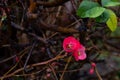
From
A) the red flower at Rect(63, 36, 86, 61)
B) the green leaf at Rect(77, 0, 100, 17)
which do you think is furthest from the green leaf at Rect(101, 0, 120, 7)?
the red flower at Rect(63, 36, 86, 61)

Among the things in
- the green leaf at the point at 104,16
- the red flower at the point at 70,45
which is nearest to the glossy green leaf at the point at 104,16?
the green leaf at the point at 104,16

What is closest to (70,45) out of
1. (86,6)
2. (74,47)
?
(74,47)

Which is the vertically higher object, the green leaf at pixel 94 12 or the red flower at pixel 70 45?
the green leaf at pixel 94 12

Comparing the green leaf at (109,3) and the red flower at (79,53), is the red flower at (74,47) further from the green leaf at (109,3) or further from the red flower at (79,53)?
the green leaf at (109,3)

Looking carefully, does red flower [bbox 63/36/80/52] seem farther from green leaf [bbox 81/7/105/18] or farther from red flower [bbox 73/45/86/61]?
green leaf [bbox 81/7/105/18]

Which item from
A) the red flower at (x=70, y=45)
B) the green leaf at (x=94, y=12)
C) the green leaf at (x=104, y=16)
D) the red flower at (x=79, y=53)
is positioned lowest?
the red flower at (x=79, y=53)

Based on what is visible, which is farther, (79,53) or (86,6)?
(79,53)

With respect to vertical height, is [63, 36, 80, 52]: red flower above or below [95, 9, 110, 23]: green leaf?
below

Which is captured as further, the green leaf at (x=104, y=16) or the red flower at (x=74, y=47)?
the red flower at (x=74, y=47)

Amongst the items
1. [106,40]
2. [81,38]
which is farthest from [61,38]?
[106,40]

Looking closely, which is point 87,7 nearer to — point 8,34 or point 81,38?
point 81,38

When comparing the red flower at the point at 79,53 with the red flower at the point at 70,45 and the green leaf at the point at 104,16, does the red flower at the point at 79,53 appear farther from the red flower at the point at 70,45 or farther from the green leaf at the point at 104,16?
the green leaf at the point at 104,16

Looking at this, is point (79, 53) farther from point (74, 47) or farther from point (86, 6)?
point (86, 6)
